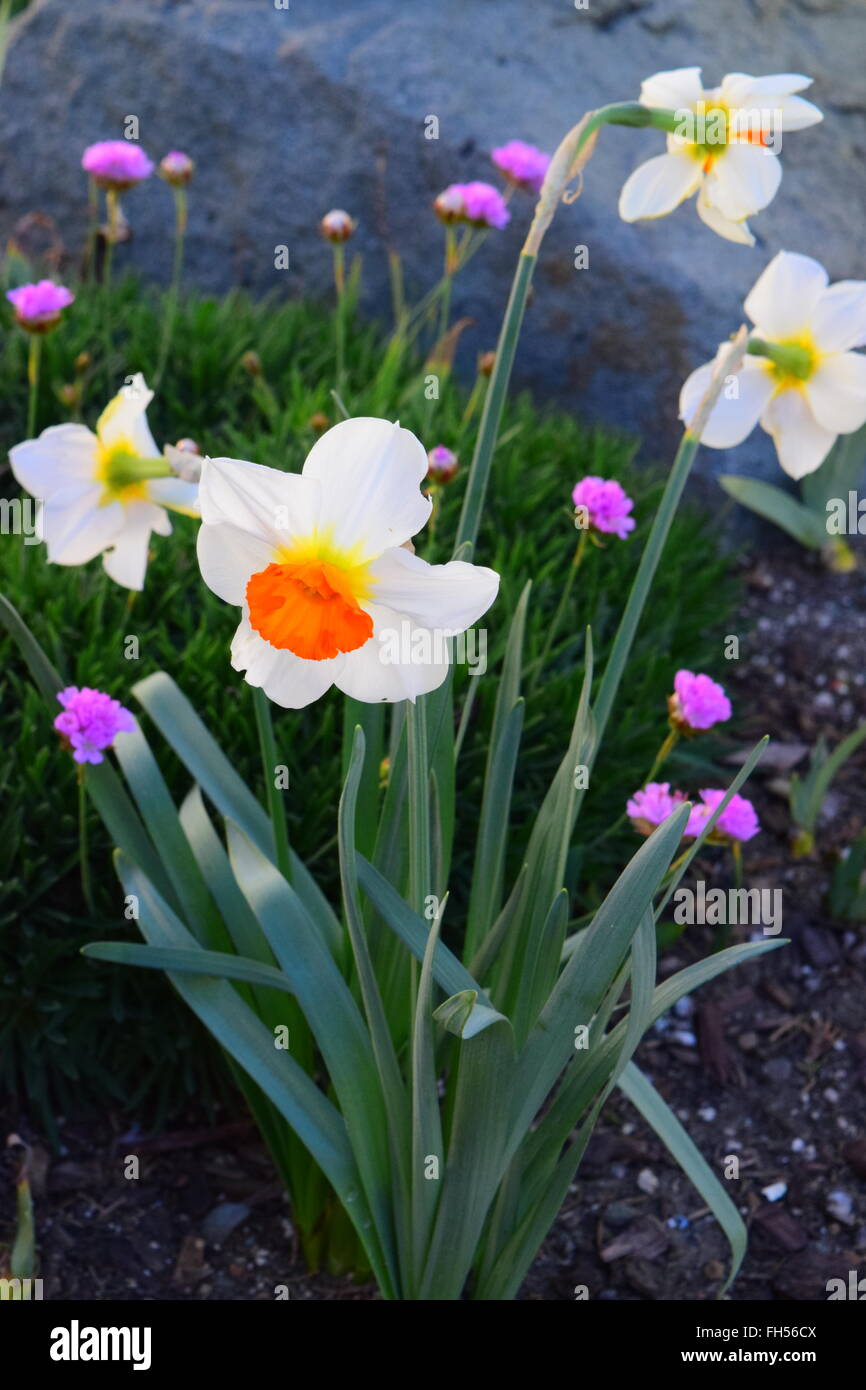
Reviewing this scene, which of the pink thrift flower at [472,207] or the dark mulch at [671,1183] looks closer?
the dark mulch at [671,1183]

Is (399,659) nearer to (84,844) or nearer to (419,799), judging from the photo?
(419,799)

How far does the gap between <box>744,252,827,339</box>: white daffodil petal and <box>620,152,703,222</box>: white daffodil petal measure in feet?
0.32

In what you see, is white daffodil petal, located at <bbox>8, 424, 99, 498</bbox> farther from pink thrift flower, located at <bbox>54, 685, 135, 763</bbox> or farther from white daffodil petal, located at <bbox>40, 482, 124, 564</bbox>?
pink thrift flower, located at <bbox>54, 685, 135, 763</bbox>

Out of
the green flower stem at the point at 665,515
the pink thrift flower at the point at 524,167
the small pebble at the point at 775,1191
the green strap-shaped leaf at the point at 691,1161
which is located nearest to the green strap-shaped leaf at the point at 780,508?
the pink thrift flower at the point at 524,167

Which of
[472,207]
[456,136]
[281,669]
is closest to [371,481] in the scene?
[281,669]

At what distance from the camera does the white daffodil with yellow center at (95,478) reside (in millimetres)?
1310

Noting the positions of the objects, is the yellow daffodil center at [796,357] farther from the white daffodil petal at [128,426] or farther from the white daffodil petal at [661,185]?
the white daffodil petal at [128,426]

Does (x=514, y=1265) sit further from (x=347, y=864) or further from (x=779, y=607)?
(x=779, y=607)

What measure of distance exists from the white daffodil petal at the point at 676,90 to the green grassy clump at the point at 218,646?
83 cm

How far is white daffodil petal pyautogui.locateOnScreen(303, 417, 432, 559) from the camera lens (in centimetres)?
90

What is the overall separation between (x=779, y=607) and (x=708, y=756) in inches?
23.3

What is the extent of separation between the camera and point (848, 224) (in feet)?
9.65

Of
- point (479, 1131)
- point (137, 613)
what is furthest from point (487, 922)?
point (137, 613)

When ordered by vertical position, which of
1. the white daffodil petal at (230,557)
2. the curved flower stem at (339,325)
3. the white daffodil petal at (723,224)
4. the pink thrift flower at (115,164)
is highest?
the pink thrift flower at (115,164)
